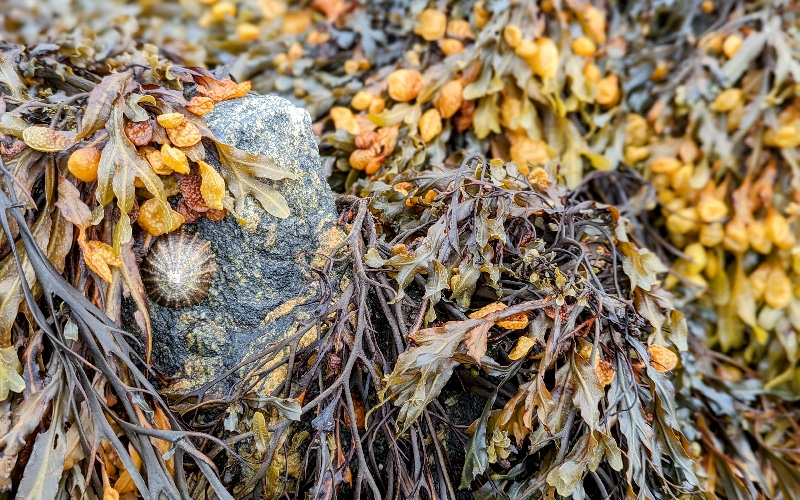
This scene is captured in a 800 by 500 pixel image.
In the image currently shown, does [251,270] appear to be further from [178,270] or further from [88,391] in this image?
[88,391]

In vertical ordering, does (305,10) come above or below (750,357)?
above

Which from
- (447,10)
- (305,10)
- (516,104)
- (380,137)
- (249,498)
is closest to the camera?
(249,498)

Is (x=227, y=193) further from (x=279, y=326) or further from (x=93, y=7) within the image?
(x=93, y=7)

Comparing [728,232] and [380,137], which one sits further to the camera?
[728,232]

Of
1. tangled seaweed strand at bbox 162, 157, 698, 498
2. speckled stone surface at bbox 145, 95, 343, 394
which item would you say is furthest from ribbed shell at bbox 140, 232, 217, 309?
tangled seaweed strand at bbox 162, 157, 698, 498

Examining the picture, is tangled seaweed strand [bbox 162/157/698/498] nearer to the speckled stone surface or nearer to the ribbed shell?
the speckled stone surface

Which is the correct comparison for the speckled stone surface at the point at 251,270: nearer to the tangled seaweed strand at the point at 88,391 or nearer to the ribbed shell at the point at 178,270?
the ribbed shell at the point at 178,270

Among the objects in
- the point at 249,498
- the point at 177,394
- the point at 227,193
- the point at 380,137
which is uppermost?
the point at 227,193

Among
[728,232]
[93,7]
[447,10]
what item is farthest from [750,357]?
[93,7]

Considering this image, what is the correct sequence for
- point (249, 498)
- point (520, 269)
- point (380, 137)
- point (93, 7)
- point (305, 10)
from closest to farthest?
point (249, 498)
point (520, 269)
point (380, 137)
point (305, 10)
point (93, 7)
